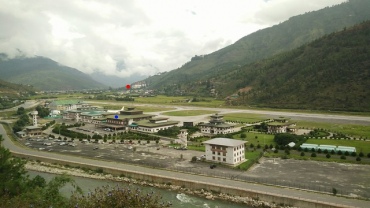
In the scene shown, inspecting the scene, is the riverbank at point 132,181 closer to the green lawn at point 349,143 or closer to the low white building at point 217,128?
the green lawn at point 349,143

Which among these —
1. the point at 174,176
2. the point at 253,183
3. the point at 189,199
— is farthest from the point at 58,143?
the point at 253,183

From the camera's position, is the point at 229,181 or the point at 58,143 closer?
the point at 229,181

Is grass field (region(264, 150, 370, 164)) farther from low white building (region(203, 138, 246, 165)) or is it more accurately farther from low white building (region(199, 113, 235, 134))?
low white building (region(199, 113, 235, 134))

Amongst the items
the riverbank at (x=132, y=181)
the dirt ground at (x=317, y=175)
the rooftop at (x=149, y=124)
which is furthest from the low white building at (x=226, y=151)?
the rooftop at (x=149, y=124)

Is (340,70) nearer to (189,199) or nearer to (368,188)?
(368,188)

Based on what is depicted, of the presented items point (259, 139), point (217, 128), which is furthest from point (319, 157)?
point (217, 128)

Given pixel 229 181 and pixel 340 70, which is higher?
pixel 340 70

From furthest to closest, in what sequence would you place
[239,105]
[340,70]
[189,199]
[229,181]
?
[239,105], [340,70], [229,181], [189,199]

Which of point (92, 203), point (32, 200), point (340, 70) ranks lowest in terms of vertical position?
point (32, 200)

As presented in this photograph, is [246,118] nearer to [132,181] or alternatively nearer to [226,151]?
[226,151]
